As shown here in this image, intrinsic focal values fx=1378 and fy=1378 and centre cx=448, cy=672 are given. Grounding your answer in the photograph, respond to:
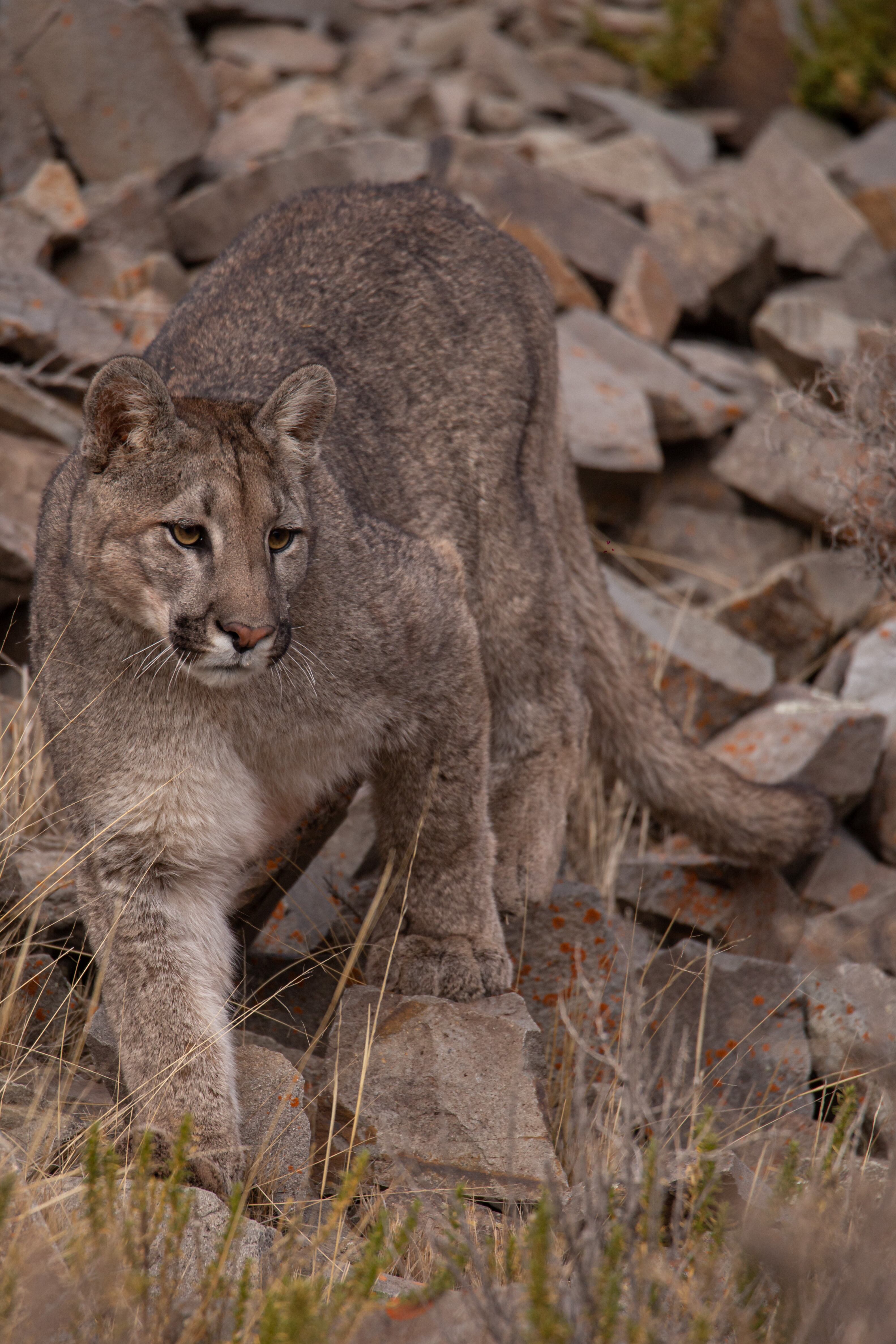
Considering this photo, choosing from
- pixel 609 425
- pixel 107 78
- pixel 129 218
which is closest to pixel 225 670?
pixel 609 425

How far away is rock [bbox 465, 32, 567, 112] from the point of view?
12.8 metres

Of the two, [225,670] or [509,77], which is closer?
[225,670]

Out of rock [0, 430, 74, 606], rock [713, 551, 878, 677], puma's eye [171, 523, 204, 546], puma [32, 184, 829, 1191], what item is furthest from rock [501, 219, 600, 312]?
puma's eye [171, 523, 204, 546]

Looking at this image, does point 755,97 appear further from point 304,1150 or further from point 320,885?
point 304,1150

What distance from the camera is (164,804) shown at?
3885 mm

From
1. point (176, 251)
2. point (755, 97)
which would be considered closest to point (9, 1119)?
point (176, 251)

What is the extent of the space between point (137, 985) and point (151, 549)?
4.03 feet

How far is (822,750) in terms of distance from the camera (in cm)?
594

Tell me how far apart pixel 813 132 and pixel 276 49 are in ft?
16.4

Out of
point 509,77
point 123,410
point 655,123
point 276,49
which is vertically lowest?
point 655,123

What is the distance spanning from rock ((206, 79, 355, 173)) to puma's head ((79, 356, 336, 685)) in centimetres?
564

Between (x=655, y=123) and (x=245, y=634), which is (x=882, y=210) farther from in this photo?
(x=245, y=634)

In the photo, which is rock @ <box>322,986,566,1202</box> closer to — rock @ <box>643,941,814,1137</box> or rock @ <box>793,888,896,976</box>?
rock @ <box>643,941,814,1137</box>

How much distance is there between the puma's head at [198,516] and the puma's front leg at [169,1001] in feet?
2.36
